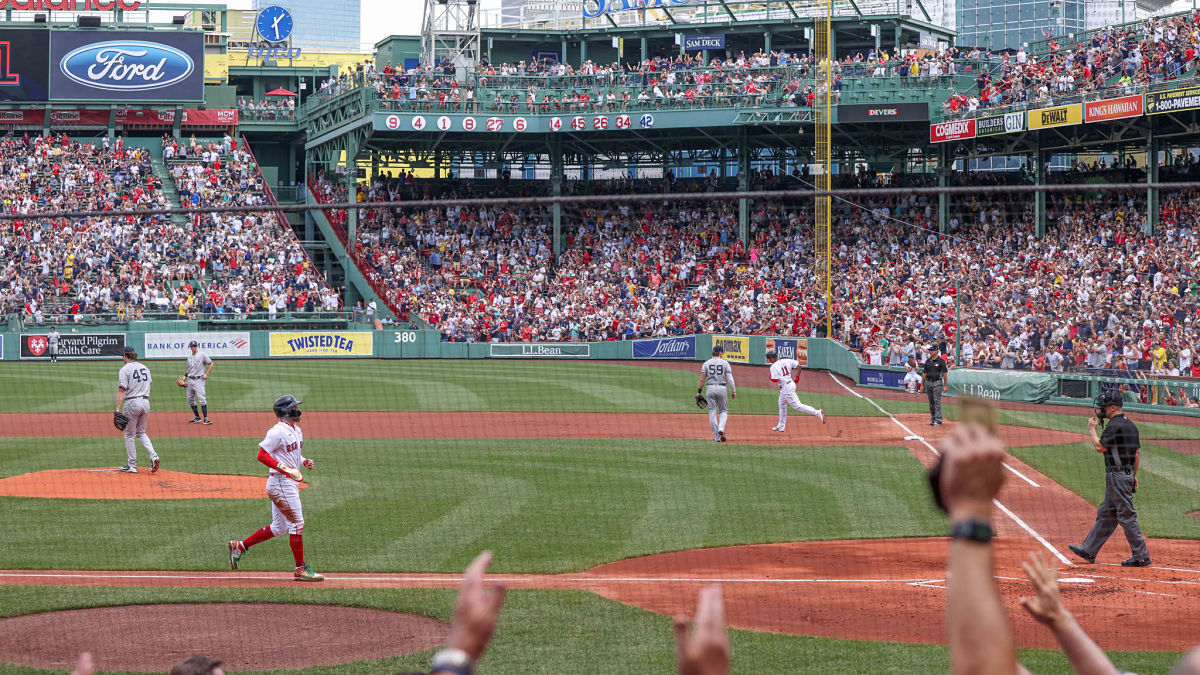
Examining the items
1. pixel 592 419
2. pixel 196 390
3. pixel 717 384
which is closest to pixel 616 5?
pixel 592 419

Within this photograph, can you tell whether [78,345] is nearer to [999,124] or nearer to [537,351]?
[537,351]

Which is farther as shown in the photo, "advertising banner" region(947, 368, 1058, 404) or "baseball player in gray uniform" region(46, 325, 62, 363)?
"baseball player in gray uniform" region(46, 325, 62, 363)

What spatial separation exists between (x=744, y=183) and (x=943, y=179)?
8026 millimetres

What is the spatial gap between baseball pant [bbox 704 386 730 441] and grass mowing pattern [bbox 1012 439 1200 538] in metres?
5.21

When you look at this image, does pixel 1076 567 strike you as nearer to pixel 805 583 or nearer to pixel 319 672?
pixel 805 583

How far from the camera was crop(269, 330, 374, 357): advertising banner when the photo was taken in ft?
145

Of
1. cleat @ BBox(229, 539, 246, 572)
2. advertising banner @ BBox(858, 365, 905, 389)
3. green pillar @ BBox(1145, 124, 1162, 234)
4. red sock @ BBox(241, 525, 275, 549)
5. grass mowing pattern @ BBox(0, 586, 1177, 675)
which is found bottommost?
grass mowing pattern @ BBox(0, 586, 1177, 675)

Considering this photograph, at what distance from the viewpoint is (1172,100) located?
33.4 m

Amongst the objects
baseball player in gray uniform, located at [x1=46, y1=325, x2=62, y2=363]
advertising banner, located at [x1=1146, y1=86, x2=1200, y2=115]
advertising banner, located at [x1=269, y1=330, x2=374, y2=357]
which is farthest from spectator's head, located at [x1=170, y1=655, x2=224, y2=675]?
baseball player in gray uniform, located at [x1=46, y1=325, x2=62, y2=363]

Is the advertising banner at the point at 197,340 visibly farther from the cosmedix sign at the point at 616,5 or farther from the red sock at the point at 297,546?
the red sock at the point at 297,546

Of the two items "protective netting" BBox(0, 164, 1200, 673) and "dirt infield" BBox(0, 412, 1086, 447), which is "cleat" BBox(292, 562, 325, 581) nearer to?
"protective netting" BBox(0, 164, 1200, 673)

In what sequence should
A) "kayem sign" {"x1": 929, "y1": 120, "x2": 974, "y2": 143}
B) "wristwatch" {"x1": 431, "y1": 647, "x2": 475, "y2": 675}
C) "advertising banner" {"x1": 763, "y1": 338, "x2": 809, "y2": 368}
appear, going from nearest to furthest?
1. "wristwatch" {"x1": 431, "y1": 647, "x2": 475, "y2": 675}
2. "advertising banner" {"x1": 763, "y1": 338, "x2": 809, "y2": 368}
3. "kayem sign" {"x1": 929, "y1": 120, "x2": 974, "y2": 143}

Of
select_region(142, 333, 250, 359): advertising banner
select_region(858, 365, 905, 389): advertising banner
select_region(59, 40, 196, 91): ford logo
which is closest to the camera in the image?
select_region(858, 365, 905, 389): advertising banner

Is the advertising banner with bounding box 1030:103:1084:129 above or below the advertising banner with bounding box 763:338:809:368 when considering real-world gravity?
above
